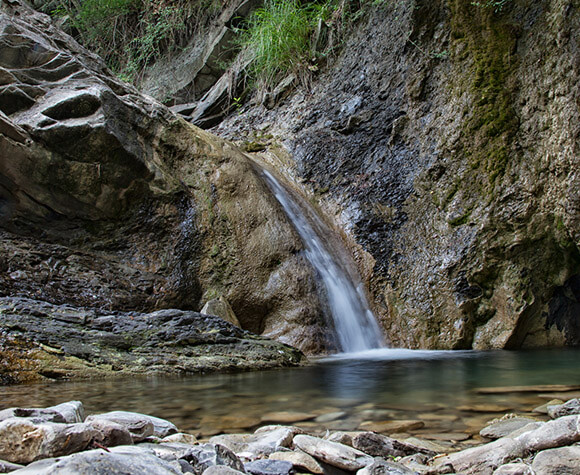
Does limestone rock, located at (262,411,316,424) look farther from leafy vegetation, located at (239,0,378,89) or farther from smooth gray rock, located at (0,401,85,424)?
leafy vegetation, located at (239,0,378,89)

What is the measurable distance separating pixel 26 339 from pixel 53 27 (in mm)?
4668

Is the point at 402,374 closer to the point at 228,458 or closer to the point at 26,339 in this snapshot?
the point at 228,458

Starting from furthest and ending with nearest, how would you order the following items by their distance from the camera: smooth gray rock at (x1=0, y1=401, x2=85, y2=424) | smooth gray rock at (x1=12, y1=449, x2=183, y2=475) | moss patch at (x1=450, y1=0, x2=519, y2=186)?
moss patch at (x1=450, y1=0, x2=519, y2=186)
smooth gray rock at (x1=0, y1=401, x2=85, y2=424)
smooth gray rock at (x1=12, y1=449, x2=183, y2=475)

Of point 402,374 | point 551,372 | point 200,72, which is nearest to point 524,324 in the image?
point 551,372

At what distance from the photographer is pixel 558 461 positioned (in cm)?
109

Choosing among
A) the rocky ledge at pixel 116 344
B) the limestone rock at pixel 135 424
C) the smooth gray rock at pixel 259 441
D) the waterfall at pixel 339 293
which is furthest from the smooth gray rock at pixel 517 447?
the waterfall at pixel 339 293

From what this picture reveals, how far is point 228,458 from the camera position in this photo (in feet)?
3.76

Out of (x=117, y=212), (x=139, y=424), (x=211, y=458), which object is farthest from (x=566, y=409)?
(x=117, y=212)

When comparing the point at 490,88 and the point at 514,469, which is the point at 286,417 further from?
the point at 490,88

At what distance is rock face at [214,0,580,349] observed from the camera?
4613 mm

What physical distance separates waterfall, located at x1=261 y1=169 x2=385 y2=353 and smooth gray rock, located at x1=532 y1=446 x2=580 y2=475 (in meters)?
3.57

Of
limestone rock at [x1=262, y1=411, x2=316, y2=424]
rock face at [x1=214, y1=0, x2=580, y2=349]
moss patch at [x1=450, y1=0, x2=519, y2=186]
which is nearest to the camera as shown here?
limestone rock at [x1=262, y1=411, x2=316, y2=424]

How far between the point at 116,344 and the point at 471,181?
4071 millimetres

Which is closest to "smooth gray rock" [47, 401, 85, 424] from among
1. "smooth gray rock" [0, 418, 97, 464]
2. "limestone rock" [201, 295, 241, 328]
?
"smooth gray rock" [0, 418, 97, 464]
